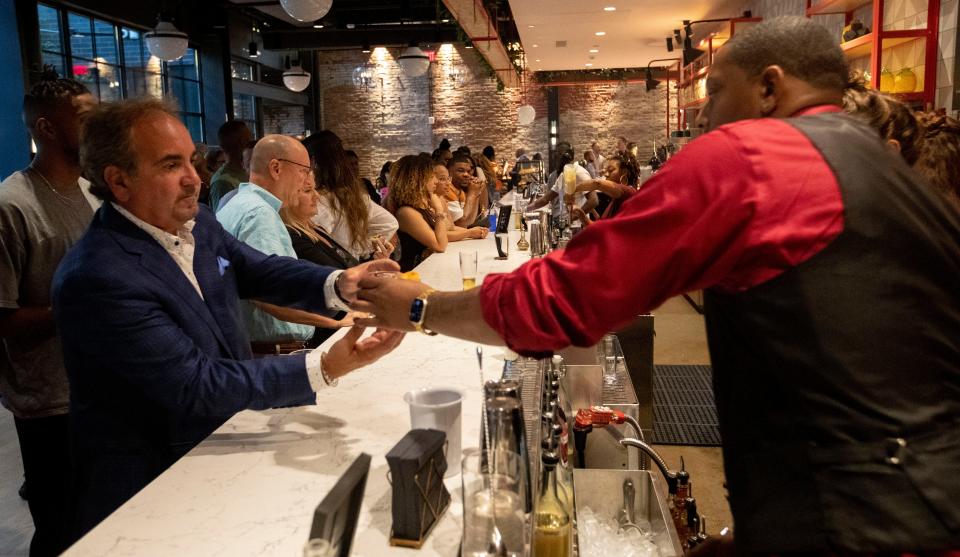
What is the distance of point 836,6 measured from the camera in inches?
213

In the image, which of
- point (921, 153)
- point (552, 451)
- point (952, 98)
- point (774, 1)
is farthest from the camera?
point (774, 1)

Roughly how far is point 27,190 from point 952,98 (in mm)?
4559

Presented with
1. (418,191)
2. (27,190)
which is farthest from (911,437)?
(418,191)

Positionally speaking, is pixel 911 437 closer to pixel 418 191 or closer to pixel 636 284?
pixel 636 284

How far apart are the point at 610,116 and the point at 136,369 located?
58.0ft

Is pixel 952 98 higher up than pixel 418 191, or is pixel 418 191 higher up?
pixel 952 98

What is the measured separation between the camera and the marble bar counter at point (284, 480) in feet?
3.92

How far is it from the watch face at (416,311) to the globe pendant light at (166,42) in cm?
838

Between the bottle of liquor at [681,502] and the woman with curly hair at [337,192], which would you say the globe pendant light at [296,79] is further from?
the bottle of liquor at [681,502]

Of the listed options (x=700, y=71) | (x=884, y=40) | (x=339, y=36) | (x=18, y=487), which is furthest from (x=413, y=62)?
(x=18, y=487)

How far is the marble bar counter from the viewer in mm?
1193

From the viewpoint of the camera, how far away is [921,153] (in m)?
2.37

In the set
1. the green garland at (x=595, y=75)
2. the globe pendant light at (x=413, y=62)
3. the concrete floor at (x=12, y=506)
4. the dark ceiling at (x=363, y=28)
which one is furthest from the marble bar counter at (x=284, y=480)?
the green garland at (x=595, y=75)

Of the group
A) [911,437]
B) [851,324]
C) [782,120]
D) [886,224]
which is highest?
[782,120]
